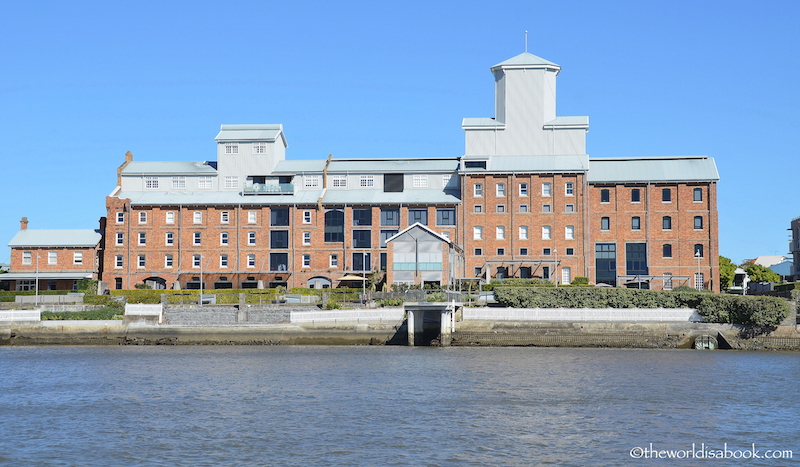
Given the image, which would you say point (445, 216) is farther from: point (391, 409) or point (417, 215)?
point (391, 409)

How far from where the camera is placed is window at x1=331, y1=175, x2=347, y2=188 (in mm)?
91969

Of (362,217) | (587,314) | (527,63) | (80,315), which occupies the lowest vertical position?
(80,315)

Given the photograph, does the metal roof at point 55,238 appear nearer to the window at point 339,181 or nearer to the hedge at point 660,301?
the window at point 339,181

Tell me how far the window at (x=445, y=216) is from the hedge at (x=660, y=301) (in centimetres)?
2635

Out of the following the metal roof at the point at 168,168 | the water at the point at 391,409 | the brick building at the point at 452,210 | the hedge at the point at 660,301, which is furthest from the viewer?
the metal roof at the point at 168,168

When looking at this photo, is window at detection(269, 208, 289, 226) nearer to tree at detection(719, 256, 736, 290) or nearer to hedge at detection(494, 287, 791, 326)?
hedge at detection(494, 287, 791, 326)

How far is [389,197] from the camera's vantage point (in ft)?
292

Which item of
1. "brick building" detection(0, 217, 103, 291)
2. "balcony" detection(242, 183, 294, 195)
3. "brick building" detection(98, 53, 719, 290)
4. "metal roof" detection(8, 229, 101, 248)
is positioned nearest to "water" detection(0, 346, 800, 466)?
"brick building" detection(98, 53, 719, 290)

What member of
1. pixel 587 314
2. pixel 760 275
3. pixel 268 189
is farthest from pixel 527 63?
pixel 760 275

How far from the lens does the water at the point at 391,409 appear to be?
25.1 metres

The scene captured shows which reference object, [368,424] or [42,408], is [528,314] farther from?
[42,408]

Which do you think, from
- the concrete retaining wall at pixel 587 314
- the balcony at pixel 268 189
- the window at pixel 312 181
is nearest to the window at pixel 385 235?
the window at pixel 312 181

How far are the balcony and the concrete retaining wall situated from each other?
A: 38.7 meters

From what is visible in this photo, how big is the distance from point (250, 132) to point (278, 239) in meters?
12.9
